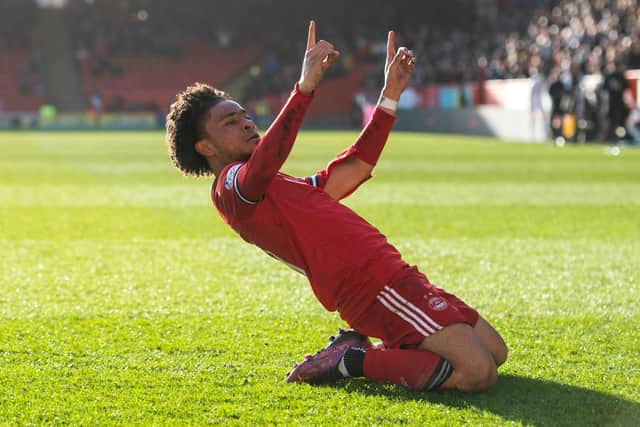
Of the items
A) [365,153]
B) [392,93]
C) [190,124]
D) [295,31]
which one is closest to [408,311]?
[365,153]

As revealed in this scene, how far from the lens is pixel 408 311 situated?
3.87 meters

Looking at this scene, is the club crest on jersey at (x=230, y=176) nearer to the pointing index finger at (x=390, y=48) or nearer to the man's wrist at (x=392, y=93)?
the man's wrist at (x=392, y=93)

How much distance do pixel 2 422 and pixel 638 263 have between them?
520cm

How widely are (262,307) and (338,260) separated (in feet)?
6.32

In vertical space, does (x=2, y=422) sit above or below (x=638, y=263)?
above

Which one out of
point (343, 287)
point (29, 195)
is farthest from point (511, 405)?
point (29, 195)

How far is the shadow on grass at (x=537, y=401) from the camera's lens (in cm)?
356

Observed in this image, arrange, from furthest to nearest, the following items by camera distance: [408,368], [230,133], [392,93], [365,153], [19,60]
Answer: [19,60], [365,153], [392,93], [230,133], [408,368]

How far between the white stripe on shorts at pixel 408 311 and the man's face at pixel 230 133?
79 cm

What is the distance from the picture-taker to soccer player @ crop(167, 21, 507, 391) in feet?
12.5

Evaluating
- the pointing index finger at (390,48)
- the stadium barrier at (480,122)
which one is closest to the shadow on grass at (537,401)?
the pointing index finger at (390,48)

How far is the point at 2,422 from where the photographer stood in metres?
3.53

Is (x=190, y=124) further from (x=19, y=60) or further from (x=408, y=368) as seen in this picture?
(x=19, y=60)

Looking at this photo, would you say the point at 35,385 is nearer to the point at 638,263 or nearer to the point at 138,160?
the point at 638,263
